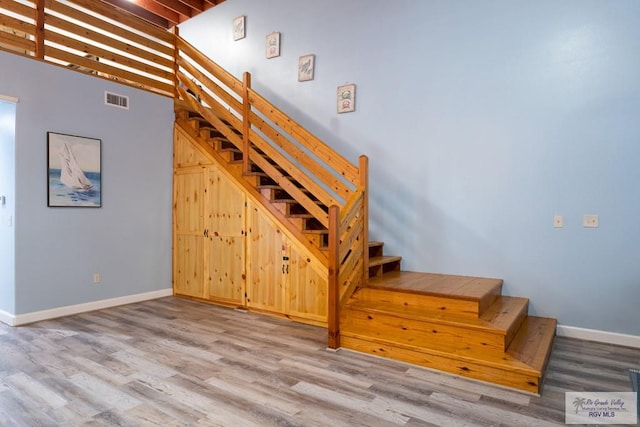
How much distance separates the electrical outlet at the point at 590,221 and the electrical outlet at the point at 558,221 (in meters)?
0.18

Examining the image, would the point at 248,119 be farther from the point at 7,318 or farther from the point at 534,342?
the point at 534,342

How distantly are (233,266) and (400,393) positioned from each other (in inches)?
116

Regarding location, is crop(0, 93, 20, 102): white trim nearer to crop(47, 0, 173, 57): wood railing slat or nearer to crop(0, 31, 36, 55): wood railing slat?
crop(0, 31, 36, 55): wood railing slat

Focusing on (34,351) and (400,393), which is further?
(34,351)

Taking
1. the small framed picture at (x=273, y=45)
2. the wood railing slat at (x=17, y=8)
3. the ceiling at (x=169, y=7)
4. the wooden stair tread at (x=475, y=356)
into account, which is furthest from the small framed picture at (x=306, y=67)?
the wooden stair tread at (x=475, y=356)

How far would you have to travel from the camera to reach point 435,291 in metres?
3.50

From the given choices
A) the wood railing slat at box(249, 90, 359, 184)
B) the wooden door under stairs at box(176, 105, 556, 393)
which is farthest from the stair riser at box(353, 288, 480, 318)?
the wood railing slat at box(249, 90, 359, 184)

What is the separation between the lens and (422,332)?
322 centimetres

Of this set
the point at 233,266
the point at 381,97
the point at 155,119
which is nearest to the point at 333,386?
the point at 233,266

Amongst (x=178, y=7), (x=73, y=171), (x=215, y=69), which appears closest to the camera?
(x=73, y=171)

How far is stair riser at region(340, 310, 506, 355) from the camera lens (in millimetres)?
2936

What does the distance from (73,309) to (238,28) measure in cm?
479

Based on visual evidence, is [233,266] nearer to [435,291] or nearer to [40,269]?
[40,269]

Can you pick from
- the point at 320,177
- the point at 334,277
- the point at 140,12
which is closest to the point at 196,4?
the point at 140,12
